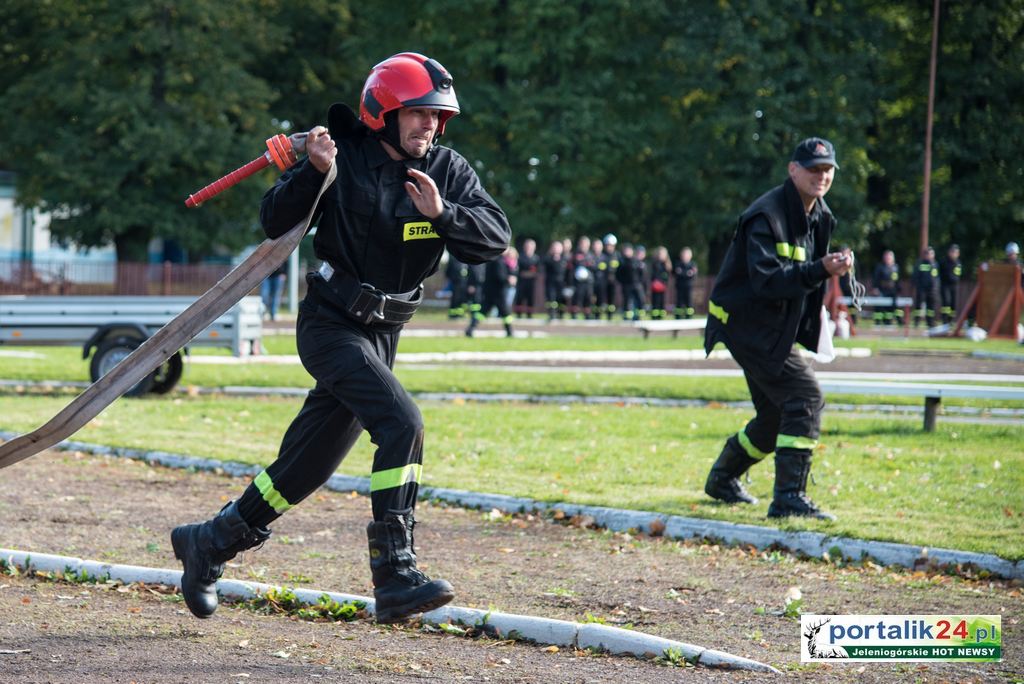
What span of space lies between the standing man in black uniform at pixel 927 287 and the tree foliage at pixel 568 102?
777 centimetres

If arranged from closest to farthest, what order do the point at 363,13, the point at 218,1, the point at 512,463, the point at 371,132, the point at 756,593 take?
1. the point at 371,132
2. the point at 756,593
3. the point at 512,463
4. the point at 218,1
5. the point at 363,13

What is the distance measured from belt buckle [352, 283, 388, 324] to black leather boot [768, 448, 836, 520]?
3.66m

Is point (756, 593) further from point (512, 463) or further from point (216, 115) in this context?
point (216, 115)

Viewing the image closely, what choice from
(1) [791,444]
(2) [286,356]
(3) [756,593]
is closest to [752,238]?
(1) [791,444]

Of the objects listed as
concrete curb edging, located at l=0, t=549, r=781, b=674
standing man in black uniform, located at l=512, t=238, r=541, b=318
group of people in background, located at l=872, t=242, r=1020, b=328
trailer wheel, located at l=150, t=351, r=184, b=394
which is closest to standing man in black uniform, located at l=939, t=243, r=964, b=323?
group of people in background, located at l=872, t=242, r=1020, b=328

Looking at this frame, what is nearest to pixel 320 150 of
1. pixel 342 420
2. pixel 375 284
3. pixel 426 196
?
pixel 426 196

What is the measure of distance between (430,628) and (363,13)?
1766 inches

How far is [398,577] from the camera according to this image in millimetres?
5184

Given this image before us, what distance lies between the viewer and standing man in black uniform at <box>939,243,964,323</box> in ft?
121

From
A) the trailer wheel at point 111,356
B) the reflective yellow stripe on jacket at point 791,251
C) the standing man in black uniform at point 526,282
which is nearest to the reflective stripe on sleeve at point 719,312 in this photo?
the reflective yellow stripe on jacket at point 791,251

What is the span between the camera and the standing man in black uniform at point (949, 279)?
121 ft

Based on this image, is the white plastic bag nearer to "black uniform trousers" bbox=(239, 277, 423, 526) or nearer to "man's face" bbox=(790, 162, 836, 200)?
"man's face" bbox=(790, 162, 836, 200)

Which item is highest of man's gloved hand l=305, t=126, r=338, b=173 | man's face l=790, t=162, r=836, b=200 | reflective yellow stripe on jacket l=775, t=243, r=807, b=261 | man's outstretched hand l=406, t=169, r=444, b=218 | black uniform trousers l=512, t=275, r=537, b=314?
man's face l=790, t=162, r=836, b=200

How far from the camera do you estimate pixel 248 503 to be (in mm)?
5625
